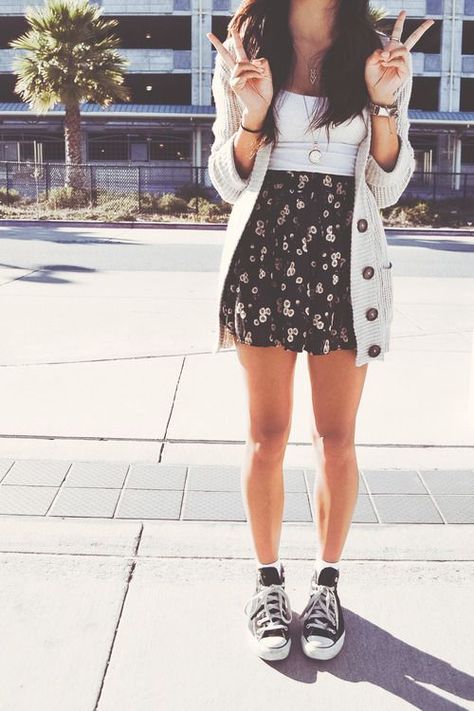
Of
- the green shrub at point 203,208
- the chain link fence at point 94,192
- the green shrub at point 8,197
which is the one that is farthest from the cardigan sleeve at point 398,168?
the green shrub at point 8,197

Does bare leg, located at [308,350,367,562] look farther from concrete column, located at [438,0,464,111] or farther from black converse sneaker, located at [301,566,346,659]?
concrete column, located at [438,0,464,111]

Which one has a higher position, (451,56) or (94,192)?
(451,56)

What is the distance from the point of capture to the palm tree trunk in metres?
23.0

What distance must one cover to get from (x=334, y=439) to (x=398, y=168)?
83cm

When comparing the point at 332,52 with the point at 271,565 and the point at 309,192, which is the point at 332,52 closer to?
the point at 309,192

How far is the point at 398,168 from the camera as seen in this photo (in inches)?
89.9

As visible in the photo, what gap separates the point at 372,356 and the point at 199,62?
33.3 m

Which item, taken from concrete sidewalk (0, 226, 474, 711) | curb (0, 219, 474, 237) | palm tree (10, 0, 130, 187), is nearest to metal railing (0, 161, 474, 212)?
palm tree (10, 0, 130, 187)

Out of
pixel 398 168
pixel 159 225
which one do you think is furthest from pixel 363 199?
pixel 159 225

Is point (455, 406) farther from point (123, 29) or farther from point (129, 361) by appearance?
point (123, 29)

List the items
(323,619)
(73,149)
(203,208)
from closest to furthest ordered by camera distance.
A: (323,619) → (203,208) → (73,149)

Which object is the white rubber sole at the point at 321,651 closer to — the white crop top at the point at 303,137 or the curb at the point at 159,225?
the white crop top at the point at 303,137

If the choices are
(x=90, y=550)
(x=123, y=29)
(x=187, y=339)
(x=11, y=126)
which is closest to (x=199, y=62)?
(x=123, y=29)

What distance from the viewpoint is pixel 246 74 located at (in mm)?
2145
